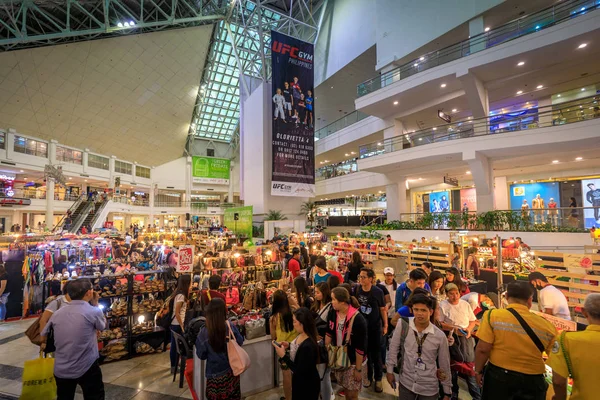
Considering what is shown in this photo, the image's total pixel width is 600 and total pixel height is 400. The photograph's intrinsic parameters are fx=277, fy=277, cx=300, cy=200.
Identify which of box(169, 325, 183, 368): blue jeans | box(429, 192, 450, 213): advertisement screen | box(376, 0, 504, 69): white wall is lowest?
box(169, 325, 183, 368): blue jeans

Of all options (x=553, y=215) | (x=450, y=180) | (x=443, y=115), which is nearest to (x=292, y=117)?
(x=443, y=115)

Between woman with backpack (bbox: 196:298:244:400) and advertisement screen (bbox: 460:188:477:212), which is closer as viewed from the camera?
woman with backpack (bbox: 196:298:244:400)

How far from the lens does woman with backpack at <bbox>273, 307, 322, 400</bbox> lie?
2307mm

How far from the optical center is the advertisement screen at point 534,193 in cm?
1352

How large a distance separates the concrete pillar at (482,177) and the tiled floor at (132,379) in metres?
10.1

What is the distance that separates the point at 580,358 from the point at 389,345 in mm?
1333

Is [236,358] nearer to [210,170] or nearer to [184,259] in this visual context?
[184,259]

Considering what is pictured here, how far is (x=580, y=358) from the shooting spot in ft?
5.94

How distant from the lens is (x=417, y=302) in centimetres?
236

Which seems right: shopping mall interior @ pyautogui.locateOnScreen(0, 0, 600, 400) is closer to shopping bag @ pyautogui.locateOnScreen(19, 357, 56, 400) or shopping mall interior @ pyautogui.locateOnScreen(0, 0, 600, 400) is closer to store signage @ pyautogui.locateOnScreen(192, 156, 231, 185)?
shopping bag @ pyautogui.locateOnScreen(19, 357, 56, 400)

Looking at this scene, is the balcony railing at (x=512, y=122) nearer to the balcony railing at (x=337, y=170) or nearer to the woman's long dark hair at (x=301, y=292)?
the balcony railing at (x=337, y=170)

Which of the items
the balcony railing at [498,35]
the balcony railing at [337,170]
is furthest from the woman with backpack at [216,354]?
the balcony railing at [337,170]

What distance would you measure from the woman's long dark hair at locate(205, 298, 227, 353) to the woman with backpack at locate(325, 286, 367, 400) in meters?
1.03

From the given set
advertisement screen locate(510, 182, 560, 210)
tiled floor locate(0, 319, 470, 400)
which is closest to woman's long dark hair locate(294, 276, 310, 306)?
tiled floor locate(0, 319, 470, 400)
